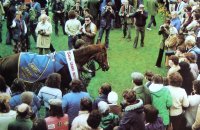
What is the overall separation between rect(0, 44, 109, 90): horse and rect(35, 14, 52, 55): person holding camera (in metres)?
3.51

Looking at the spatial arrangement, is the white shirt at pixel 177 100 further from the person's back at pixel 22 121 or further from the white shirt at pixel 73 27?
the white shirt at pixel 73 27

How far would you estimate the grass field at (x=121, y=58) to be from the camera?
13312 mm

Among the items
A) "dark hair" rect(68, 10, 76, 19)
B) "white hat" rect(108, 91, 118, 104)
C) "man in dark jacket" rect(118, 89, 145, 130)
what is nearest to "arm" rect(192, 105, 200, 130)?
"man in dark jacket" rect(118, 89, 145, 130)

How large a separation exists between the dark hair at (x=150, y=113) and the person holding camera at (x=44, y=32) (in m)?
7.81

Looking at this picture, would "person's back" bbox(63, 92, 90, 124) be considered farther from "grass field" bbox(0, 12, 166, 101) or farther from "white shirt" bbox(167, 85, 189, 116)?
"grass field" bbox(0, 12, 166, 101)

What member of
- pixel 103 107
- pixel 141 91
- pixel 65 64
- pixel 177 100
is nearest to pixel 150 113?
pixel 103 107

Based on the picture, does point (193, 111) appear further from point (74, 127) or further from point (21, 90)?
point (21, 90)

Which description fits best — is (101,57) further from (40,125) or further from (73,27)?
(40,125)

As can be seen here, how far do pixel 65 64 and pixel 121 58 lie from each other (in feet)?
18.6

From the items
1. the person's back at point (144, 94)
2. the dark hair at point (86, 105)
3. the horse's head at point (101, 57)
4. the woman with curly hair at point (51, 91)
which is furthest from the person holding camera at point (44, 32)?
the dark hair at point (86, 105)

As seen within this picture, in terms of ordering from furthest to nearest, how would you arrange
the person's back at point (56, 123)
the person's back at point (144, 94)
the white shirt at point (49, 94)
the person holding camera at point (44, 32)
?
1. the person holding camera at point (44, 32)
2. the white shirt at point (49, 94)
3. the person's back at point (144, 94)
4. the person's back at point (56, 123)

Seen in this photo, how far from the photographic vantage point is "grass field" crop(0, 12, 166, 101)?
13.3 metres

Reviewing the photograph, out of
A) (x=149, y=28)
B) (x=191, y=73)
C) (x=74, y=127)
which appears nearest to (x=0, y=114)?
(x=74, y=127)

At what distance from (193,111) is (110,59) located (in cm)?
749
